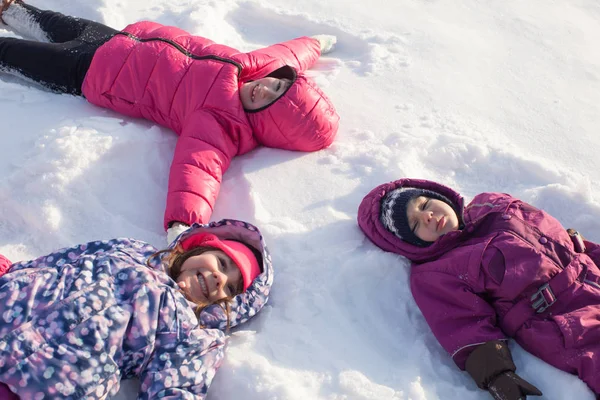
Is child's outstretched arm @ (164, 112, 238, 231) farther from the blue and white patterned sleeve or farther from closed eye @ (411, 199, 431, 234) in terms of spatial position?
closed eye @ (411, 199, 431, 234)

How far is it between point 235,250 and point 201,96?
108cm

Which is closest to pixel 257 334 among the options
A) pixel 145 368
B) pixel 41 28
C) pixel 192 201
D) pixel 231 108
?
pixel 145 368

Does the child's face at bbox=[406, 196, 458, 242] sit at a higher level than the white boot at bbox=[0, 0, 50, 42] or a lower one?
higher

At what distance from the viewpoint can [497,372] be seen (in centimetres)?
200

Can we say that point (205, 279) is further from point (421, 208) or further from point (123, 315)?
point (421, 208)

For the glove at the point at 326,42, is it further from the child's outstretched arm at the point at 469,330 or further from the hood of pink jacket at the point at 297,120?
the child's outstretched arm at the point at 469,330

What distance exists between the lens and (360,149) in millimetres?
3053

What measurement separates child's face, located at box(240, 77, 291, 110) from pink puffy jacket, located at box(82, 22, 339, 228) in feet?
0.13

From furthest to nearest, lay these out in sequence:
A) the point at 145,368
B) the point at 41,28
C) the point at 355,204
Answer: the point at 41,28 → the point at 355,204 → the point at 145,368

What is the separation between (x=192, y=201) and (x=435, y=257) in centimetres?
111

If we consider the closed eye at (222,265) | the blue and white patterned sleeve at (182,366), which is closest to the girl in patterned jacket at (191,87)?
the closed eye at (222,265)

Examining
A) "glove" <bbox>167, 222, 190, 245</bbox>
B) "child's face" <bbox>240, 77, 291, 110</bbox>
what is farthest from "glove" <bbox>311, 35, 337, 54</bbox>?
"glove" <bbox>167, 222, 190, 245</bbox>

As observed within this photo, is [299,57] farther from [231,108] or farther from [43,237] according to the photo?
[43,237]

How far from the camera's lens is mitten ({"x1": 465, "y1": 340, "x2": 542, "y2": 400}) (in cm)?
194
